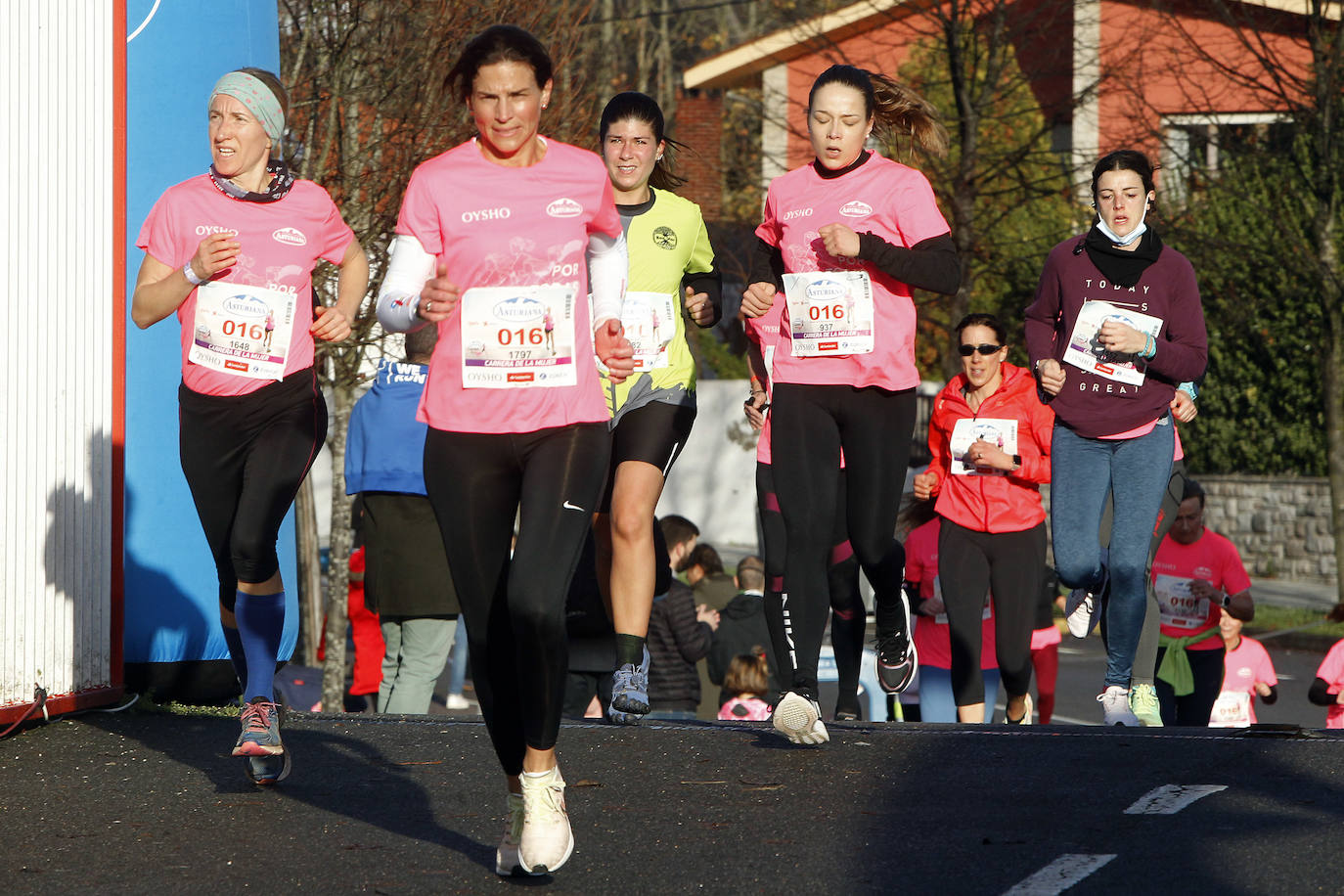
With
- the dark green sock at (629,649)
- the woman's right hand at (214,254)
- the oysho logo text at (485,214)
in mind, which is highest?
the oysho logo text at (485,214)

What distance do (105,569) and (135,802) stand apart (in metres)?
2.07

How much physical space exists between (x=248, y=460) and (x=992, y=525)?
11.4ft

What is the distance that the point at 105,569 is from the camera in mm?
7188

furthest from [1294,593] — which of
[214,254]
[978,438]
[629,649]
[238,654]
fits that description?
[214,254]

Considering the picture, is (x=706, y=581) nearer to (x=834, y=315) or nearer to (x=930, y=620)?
(x=930, y=620)

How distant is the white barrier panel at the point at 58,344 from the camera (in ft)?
21.7

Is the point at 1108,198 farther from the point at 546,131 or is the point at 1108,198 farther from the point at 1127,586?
the point at 546,131

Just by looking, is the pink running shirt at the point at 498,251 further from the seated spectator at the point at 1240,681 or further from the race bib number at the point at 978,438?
the seated spectator at the point at 1240,681

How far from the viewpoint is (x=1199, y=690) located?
29.3 feet

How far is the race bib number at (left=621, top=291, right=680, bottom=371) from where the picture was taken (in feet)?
20.6

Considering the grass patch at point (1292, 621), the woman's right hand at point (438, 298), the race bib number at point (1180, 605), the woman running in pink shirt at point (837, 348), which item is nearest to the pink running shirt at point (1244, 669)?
the race bib number at point (1180, 605)

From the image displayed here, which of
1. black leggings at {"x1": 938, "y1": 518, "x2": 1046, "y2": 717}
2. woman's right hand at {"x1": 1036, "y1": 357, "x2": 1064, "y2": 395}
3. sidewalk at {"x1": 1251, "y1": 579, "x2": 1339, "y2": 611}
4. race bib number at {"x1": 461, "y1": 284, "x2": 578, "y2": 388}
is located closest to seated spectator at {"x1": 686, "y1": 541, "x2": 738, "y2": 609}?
black leggings at {"x1": 938, "y1": 518, "x2": 1046, "y2": 717}

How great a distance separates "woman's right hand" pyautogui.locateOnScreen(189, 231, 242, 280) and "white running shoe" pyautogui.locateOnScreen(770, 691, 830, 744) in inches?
88.0

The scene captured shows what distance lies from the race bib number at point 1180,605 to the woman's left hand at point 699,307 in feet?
11.9
